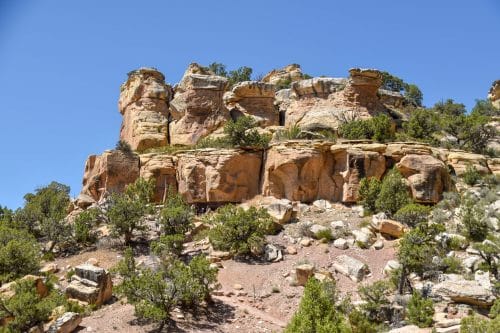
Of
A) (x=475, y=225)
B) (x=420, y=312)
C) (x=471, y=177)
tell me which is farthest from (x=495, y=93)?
(x=420, y=312)

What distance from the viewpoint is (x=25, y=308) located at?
52.3 ft

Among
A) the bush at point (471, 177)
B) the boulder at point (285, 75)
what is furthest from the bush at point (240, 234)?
the boulder at point (285, 75)

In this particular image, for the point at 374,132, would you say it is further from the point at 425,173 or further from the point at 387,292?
the point at 387,292

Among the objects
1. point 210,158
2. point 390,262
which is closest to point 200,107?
point 210,158

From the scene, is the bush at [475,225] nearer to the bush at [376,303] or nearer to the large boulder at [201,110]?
the bush at [376,303]

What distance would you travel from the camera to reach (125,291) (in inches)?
680

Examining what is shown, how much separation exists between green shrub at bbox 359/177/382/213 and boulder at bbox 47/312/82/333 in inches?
622

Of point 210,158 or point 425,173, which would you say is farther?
point 210,158

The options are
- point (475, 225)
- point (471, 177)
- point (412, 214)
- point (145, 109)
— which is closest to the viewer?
point (475, 225)

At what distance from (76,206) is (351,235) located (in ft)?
58.2

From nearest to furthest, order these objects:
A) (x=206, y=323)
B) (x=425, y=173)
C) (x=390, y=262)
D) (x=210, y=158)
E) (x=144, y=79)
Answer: (x=206, y=323)
(x=390, y=262)
(x=425, y=173)
(x=210, y=158)
(x=144, y=79)

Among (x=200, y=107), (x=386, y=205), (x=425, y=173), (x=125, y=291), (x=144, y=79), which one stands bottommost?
(x=125, y=291)

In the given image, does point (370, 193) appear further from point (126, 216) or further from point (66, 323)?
point (66, 323)

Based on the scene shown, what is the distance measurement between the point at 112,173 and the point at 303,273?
16.3m
